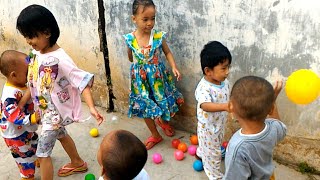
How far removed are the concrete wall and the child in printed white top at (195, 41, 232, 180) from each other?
1.45ft

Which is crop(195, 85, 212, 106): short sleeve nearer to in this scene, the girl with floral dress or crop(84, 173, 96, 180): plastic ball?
the girl with floral dress

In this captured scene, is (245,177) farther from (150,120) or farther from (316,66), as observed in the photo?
(150,120)

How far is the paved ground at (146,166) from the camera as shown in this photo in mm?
4094

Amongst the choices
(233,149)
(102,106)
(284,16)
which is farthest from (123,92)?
(233,149)

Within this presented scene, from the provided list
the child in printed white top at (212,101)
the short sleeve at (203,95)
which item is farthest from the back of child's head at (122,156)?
the short sleeve at (203,95)

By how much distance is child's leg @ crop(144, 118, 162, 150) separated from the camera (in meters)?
4.54

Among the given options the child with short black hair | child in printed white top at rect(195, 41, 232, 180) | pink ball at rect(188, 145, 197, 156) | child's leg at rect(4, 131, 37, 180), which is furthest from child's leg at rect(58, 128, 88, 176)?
the child with short black hair

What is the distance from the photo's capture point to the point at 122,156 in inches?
94.0

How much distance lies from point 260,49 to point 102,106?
2394 mm

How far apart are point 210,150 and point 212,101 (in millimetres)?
507

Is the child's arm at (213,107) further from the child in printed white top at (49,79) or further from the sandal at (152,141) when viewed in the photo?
the sandal at (152,141)

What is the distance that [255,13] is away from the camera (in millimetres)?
3686

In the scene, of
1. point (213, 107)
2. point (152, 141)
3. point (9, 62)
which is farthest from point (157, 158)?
point (9, 62)

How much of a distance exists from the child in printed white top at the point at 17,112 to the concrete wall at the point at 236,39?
1347 mm
